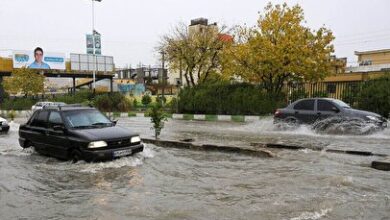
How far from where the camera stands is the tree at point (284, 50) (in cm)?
2475

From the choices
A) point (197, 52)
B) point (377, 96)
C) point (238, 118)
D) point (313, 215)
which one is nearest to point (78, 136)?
point (313, 215)

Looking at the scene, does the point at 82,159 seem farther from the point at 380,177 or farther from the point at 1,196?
the point at 380,177

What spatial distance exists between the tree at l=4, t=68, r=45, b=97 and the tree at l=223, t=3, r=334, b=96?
27304mm

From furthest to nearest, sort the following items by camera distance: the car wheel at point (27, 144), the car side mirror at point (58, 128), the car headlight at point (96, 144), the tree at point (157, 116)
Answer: the tree at point (157, 116) < the car wheel at point (27, 144) < the car side mirror at point (58, 128) < the car headlight at point (96, 144)

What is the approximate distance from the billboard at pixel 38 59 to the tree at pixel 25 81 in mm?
2245

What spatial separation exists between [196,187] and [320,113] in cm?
954

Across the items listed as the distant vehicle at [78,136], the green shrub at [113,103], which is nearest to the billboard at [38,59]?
the green shrub at [113,103]

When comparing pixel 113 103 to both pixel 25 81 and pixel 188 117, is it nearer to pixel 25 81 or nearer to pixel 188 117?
pixel 188 117

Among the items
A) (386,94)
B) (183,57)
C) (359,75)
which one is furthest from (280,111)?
(183,57)

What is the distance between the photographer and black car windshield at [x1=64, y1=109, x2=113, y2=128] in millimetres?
→ 11055

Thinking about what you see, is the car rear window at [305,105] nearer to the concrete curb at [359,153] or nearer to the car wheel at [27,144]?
the concrete curb at [359,153]

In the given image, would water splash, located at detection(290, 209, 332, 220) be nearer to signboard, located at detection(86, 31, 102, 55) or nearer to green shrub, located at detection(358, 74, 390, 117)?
green shrub, located at detection(358, 74, 390, 117)

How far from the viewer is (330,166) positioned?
9891mm

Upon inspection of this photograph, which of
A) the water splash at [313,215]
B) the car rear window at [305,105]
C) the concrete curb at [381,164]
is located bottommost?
the water splash at [313,215]
